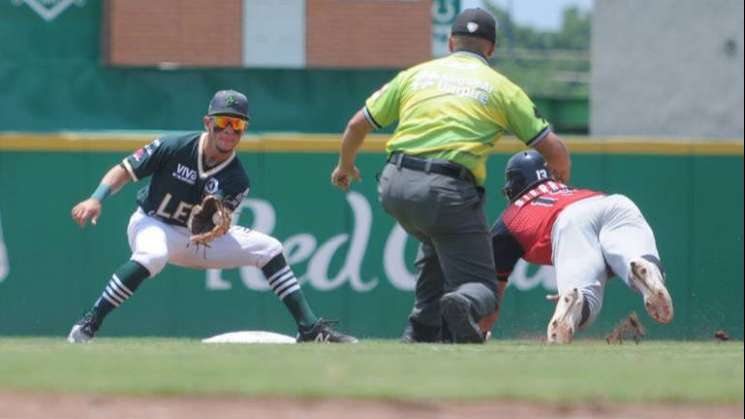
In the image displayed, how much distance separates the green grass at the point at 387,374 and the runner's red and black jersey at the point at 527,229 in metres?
2.16

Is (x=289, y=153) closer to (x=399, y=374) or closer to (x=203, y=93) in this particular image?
(x=203, y=93)

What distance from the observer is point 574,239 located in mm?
11125

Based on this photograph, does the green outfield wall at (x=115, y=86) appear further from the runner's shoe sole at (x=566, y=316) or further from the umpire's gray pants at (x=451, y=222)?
the umpire's gray pants at (x=451, y=222)

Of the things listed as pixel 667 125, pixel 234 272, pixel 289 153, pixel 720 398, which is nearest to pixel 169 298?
pixel 234 272

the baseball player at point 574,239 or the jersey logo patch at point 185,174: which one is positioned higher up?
the jersey logo patch at point 185,174

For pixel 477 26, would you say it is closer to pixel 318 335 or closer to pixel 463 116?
pixel 463 116

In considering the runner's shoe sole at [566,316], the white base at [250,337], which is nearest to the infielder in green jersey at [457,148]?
the runner's shoe sole at [566,316]

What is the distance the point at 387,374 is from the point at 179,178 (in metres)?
3.76

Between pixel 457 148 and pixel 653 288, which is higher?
pixel 457 148

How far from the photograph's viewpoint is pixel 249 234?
451 inches

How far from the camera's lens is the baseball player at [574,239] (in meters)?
10.8

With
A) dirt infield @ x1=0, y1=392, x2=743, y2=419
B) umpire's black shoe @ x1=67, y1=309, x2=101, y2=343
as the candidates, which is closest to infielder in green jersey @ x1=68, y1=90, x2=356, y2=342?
umpire's black shoe @ x1=67, y1=309, x2=101, y2=343

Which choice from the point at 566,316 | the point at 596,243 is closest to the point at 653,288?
the point at 566,316

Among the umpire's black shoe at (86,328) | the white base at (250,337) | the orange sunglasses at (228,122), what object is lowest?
the white base at (250,337)
